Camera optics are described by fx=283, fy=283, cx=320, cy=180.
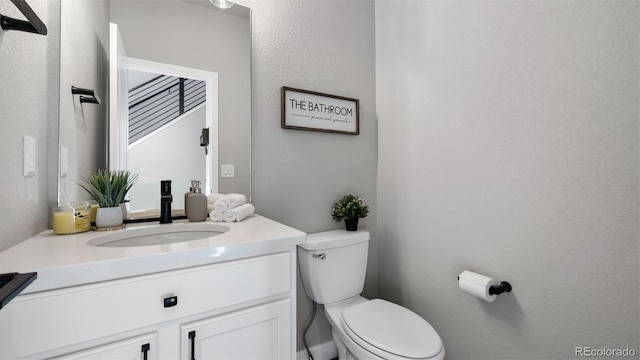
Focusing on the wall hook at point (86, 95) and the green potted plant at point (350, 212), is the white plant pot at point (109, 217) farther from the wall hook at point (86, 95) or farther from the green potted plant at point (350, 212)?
the green potted plant at point (350, 212)

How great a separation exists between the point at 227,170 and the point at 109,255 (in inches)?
28.8

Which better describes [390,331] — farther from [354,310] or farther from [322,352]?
[322,352]

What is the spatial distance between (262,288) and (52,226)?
0.80 m

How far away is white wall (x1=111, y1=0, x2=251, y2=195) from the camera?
1243 mm

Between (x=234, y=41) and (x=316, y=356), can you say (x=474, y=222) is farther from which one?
(x=234, y=41)

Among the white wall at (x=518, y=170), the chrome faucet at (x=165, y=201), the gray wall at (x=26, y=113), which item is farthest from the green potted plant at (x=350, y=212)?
the gray wall at (x=26, y=113)

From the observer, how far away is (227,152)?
1.41 m

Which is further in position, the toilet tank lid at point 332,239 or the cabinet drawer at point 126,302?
the toilet tank lid at point 332,239

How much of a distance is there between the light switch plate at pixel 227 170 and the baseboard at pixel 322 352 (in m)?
1.07

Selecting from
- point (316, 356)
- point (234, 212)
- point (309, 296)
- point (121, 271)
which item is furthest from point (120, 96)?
point (316, 356)

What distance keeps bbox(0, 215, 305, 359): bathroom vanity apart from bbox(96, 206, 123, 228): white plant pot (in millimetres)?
62

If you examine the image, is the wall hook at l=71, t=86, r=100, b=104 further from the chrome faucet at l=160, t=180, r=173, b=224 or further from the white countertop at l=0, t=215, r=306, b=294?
the white countertop at l=0, t=215, r=306, b=294

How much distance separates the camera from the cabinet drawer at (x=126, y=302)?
61cm

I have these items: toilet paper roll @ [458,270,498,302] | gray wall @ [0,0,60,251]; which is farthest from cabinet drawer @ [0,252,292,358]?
toilet paper roll @ [458,270,498,302]
